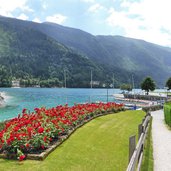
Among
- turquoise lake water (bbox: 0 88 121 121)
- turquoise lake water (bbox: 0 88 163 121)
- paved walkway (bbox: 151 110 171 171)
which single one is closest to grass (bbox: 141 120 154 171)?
paved walkway (bbox: 151 110 171 171)

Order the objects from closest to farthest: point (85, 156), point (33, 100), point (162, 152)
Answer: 1. point (85, 156)
2. point (162, 152)
3. point (33, 100)

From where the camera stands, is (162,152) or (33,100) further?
(33,100)

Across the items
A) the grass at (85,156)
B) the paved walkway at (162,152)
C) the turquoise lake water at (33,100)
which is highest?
the grass at (85,156)

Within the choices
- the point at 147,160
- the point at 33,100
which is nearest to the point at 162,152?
the point at 147,160

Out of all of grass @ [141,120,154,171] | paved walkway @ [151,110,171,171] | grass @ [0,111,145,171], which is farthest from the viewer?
paved walkway @ [151,110,171,171]

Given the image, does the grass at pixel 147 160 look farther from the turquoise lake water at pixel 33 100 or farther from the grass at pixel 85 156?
the turquoise lake water at pixel 33 100

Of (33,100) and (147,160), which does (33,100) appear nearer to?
(33,100)

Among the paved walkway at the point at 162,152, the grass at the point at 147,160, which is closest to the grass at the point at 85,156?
the grass at the point at 147,160

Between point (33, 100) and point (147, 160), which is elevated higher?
point (147, 160)

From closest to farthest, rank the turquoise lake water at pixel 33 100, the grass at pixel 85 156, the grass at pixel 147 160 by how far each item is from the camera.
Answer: the grass at pixel 85 156 < the grass at pixel 147 160 < the turquoise lake water at pixel 33 100

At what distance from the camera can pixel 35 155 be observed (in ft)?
27.3

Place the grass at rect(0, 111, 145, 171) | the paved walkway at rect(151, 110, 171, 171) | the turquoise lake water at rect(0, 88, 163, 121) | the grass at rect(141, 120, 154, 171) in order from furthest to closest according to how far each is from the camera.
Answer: the turquoise lake water at rect(0, 88, 163, 121) < the paved walkway at rect(151, 110, 171, 171) < the grass at rect(141, 120, 154, 171) < the grass at rect(0, 111, 145, 171)

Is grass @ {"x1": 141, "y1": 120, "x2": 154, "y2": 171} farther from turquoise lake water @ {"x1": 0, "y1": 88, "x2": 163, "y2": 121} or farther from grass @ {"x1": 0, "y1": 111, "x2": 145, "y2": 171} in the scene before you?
turquoise lake water @ {"x1": 0, "y1": 88, "x2": 163, "y2": 121}

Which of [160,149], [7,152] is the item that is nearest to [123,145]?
[160,149]
